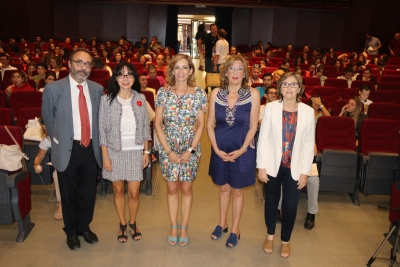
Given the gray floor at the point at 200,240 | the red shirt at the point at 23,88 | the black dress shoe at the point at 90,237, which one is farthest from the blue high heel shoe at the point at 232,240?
the red shirt at the point at 23,88

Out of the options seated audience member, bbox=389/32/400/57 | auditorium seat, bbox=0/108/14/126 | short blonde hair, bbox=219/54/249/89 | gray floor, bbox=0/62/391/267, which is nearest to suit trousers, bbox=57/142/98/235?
gray floor, bbox=0/62/391/267

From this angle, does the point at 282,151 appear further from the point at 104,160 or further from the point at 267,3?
the point at 267,3

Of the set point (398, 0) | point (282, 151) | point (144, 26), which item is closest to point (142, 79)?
point (282, 151)

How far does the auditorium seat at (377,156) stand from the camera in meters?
4.18

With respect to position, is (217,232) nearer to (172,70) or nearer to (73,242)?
(73,242)

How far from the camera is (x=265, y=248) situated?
3.33 meters

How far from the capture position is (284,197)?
123 inches

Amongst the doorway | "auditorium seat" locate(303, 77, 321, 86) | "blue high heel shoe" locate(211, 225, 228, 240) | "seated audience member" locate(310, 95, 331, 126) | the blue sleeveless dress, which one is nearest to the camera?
the blue sleeveless dress

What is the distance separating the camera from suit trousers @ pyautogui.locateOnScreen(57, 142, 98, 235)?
311 centimetres

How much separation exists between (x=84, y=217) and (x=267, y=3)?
559 inches

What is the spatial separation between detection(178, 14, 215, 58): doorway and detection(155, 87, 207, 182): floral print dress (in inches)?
660

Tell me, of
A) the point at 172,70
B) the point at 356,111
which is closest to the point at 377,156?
the point at 356,111

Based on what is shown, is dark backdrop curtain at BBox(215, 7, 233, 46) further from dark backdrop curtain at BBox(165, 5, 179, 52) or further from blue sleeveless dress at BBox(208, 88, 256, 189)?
blue sleeveless dress at BBox(208, 88, 256, 189)

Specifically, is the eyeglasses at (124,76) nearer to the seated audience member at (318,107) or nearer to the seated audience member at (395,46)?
the seated audience member at (318,107)
